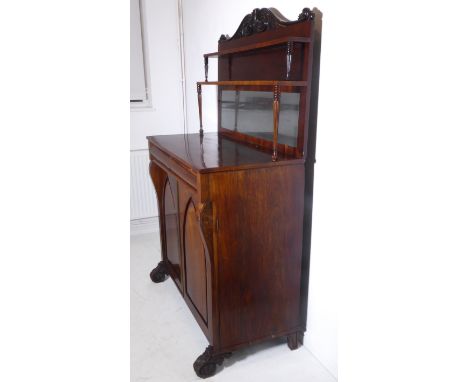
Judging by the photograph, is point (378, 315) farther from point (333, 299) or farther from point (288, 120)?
point (288, 120)

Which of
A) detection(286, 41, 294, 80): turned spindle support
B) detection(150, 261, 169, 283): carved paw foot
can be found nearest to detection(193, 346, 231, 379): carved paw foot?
detection(150, 261, 169, 283): carved paw foot

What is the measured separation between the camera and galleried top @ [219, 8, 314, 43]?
1624 millimetres

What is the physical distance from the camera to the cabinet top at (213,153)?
165 cm

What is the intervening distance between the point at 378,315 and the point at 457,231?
0.25 m

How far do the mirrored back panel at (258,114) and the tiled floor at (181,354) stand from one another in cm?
104

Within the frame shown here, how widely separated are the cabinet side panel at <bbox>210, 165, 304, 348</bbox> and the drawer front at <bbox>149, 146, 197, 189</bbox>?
0.14 m

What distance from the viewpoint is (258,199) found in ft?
5.66

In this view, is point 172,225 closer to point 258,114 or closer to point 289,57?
point 258,114

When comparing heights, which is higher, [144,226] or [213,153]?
[213,153]

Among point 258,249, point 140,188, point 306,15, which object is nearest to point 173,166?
point 258,249

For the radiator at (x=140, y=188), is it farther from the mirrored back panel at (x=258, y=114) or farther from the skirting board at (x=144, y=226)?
the mirrored back panel at (x=258, y=114)

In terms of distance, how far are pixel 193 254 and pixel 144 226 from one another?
5.30ft

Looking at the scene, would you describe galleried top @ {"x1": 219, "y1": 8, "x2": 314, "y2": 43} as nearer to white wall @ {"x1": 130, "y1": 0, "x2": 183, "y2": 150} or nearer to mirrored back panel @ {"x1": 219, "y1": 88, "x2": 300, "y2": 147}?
mirrored back panel @ {"x1": 219, "y1": 88, "x2": 300, "y2": 147}
